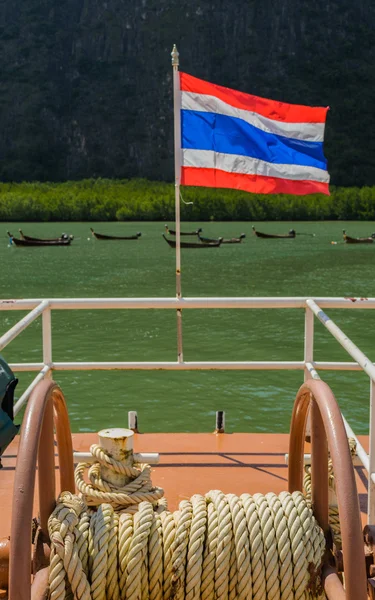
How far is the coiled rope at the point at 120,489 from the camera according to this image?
2404mm

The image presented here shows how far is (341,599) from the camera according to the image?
1.92 meters

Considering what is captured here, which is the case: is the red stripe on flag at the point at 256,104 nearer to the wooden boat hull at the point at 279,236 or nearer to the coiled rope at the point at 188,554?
the coiled rope at the point at 188,554

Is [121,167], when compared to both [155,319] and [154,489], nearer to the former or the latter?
[155,319]

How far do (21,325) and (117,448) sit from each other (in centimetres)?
142

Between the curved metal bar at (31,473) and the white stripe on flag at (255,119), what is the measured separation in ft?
11.1

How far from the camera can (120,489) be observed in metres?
2.45

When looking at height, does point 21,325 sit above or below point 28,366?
above

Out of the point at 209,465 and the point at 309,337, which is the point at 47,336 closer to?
the point at 209,465

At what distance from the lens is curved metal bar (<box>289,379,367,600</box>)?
1.79m

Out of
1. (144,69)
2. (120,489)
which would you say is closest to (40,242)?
(120,489)

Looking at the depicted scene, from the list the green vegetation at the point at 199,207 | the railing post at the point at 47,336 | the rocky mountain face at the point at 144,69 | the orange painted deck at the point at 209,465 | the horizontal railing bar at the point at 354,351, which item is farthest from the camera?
the rocky mountain face at the point at 144,69

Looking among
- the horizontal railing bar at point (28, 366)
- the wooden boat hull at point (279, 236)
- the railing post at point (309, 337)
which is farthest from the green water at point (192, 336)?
the wooden boat hull at point (279, 236)

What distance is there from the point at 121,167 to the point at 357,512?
152 meters

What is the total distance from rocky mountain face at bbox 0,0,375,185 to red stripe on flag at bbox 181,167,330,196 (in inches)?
5709
